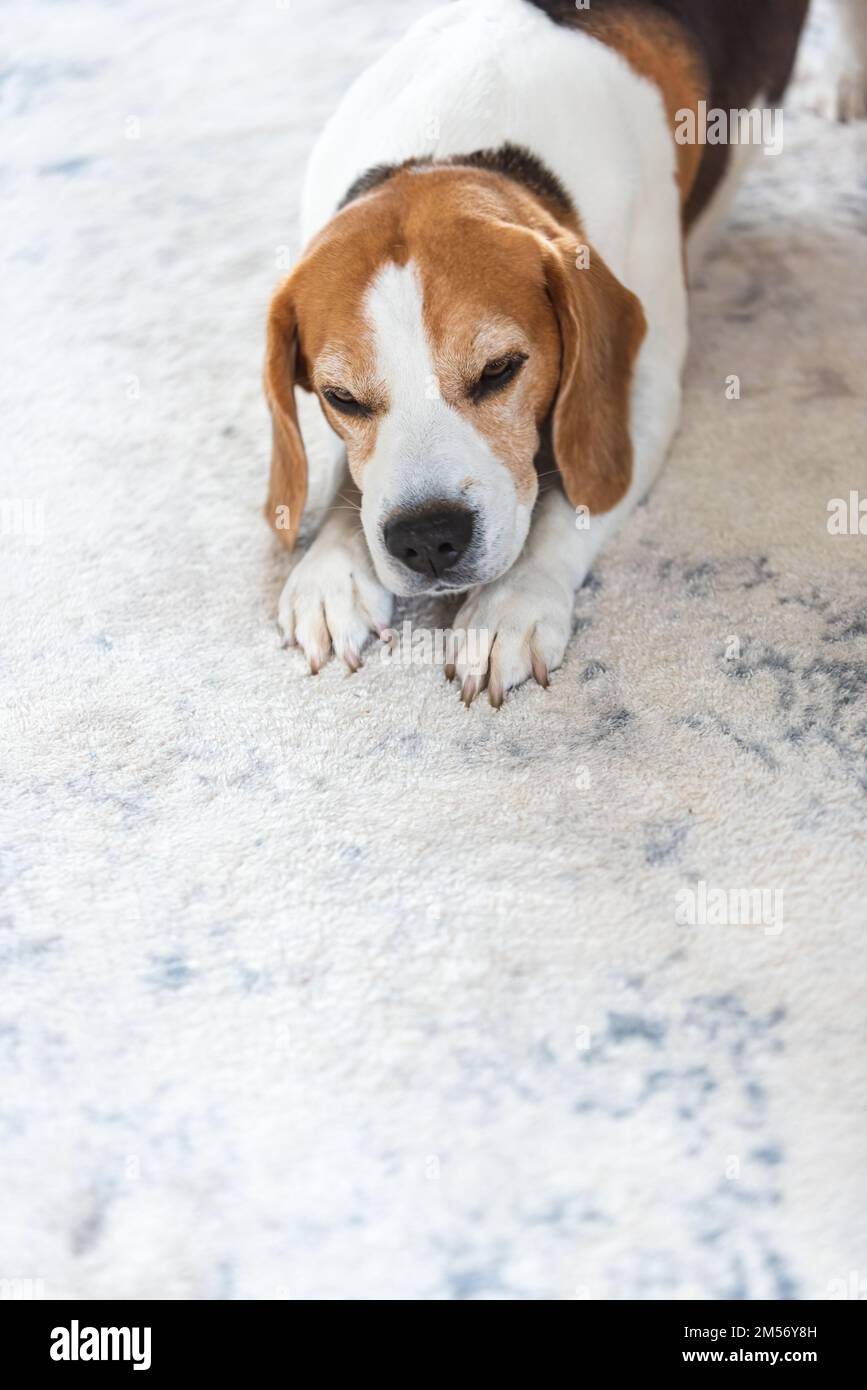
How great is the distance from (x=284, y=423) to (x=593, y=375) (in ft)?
1.74

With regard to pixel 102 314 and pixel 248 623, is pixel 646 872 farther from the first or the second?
pixel 102 314

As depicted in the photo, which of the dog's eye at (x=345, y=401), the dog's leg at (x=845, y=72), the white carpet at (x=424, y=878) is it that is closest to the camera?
the white carpet at (x=424, y=878)

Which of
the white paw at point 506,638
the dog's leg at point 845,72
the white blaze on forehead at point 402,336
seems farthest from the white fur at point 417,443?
the dog's leg at point 845,72

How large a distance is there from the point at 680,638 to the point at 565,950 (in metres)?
0.68

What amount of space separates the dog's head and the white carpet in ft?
1.05

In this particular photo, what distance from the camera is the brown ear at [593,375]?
2207mm

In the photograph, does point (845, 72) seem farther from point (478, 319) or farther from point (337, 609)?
point (337, 609)

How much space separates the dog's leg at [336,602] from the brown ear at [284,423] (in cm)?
10

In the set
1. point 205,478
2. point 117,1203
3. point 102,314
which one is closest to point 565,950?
point 117,1203

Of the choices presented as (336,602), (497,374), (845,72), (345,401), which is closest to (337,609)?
(336,602)

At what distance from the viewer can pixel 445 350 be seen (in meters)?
2.08

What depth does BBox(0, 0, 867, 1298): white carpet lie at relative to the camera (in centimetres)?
167

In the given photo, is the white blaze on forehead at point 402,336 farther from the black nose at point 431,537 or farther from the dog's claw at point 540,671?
the dog's claw at point 540,671

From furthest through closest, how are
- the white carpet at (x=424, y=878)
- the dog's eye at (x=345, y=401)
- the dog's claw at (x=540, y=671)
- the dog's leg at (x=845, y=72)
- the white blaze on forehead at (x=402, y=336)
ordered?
the dog's leg at (x=845, y=72) → the dog's claw at (x=540, y=671) → the dog's eye at (x=345, y=401) → the white blaze on forehead at (x=402, y=336) → the white carpet at (x=424, y=878)
